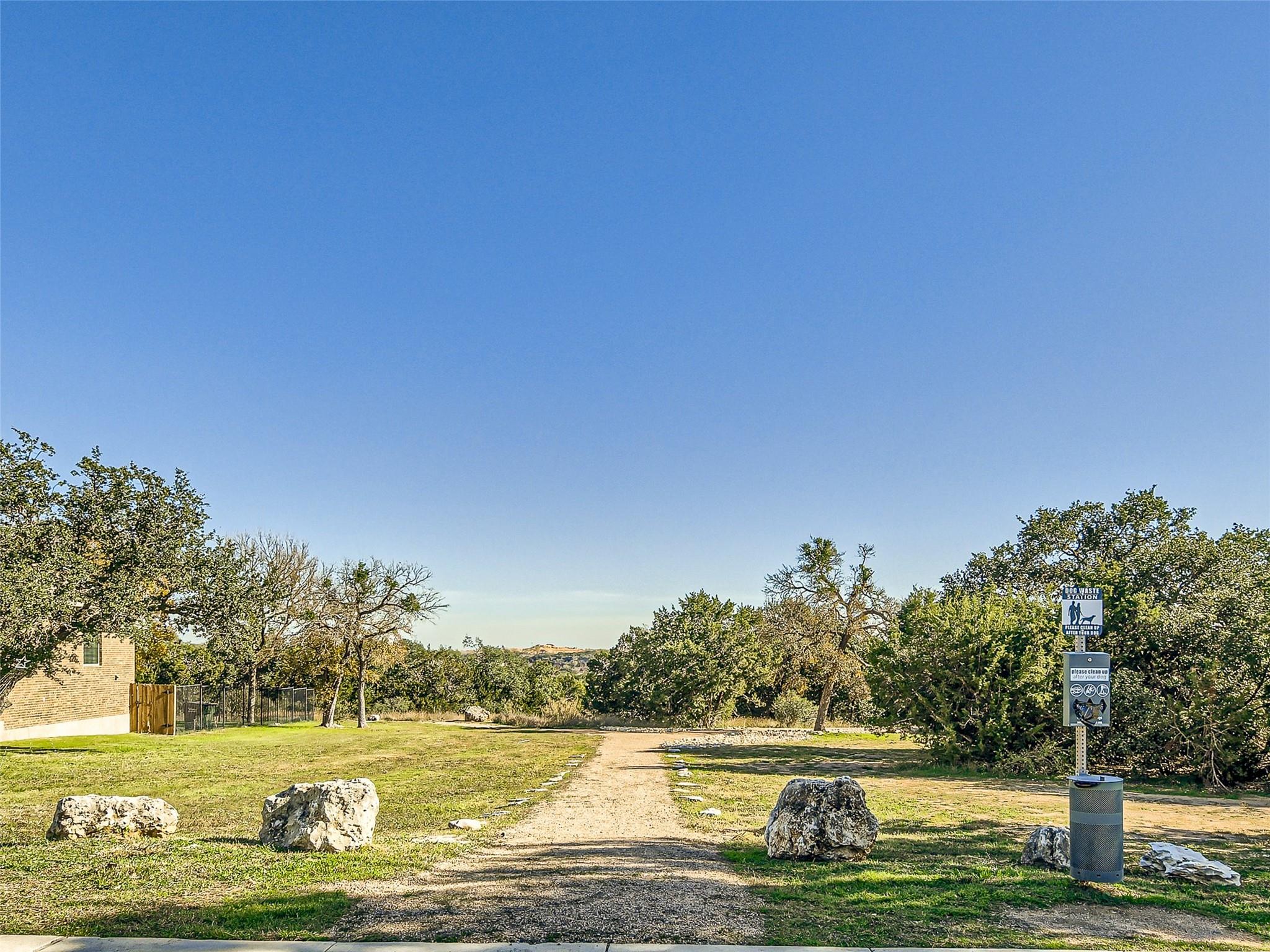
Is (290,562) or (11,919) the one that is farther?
(290,562)

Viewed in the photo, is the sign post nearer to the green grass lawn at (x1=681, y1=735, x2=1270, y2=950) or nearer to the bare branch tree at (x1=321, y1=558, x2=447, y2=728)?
the green grass lawn at (x1=681, y1=735, x2=1270, y2=950)

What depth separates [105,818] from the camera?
857 cm

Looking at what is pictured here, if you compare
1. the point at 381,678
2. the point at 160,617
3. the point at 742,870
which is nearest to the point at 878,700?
the point at 742,870

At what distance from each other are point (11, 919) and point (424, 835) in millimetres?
4007

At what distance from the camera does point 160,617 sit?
68.5 ft

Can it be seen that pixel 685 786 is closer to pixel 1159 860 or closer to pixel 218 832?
pixel 218 832

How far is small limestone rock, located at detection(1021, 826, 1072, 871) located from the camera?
779cm

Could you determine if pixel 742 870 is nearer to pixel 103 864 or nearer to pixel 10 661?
pixel 103 864

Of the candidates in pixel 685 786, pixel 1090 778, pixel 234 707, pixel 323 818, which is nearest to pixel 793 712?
pixel 685 786

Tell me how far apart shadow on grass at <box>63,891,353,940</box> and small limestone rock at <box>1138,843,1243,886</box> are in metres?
7.15

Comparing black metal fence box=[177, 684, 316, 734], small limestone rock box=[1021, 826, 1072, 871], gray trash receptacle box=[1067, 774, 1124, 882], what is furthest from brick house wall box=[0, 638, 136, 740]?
gray trash receptacle box=[1067, 774, 1124, 882]

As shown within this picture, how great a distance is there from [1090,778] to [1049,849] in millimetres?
918

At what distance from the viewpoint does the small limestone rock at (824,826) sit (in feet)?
26.0

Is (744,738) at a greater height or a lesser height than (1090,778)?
lesser
